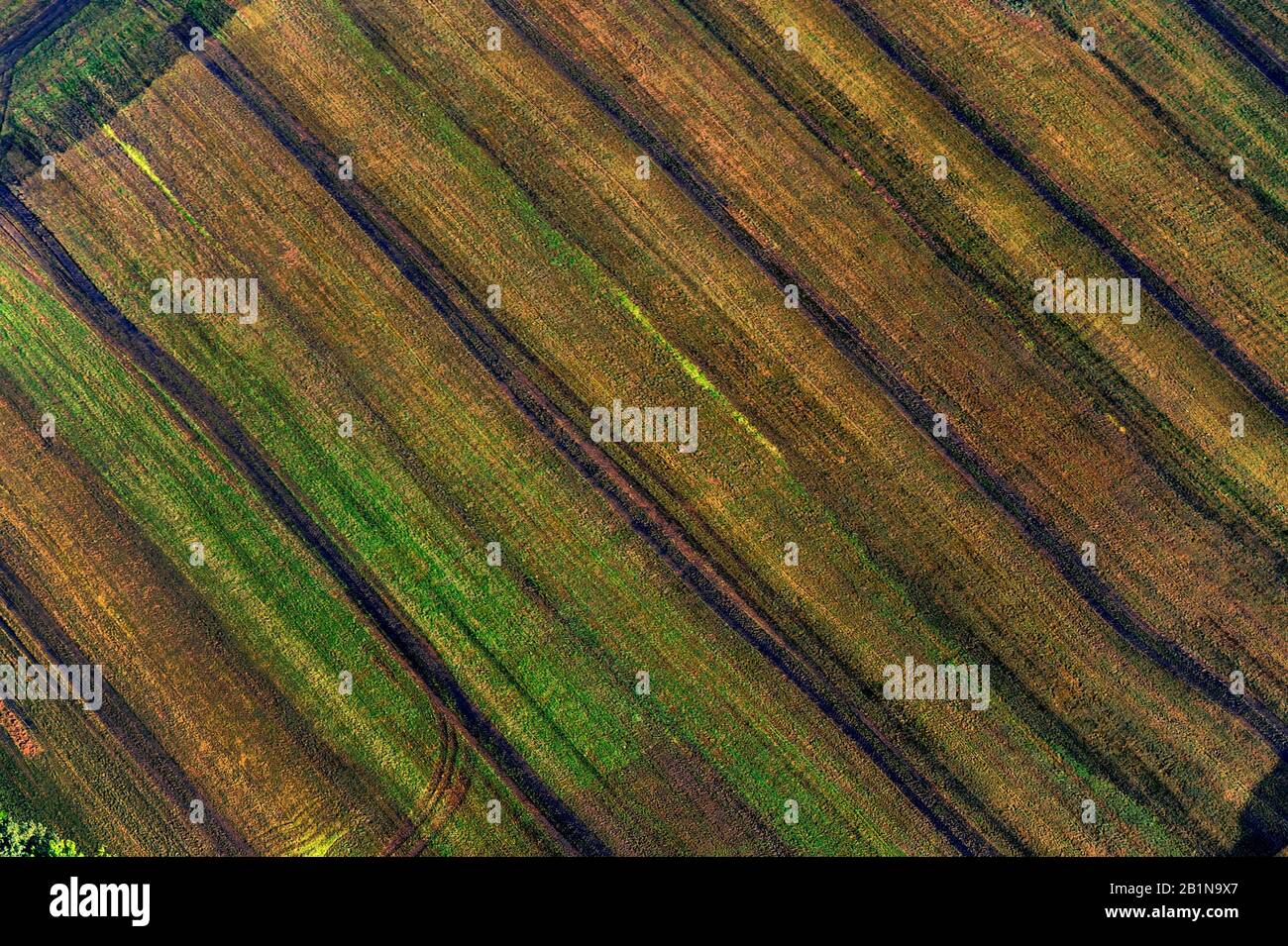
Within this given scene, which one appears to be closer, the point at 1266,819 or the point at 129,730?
the point at 1266,819

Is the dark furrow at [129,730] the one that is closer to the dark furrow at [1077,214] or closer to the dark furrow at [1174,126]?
the dark furrow at [1077,214]

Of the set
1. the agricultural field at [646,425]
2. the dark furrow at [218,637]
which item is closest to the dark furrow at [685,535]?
the agricultural field at [646,425]

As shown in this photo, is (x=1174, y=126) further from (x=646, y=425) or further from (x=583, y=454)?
(x=583, y=454)

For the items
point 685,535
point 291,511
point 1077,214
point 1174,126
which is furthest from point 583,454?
point 1174,126

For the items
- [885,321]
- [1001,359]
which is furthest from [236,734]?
[1001,359]

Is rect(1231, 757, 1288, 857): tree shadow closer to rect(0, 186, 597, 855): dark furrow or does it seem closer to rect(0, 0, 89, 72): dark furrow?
rect(0, 186, 597, 855): dark furrow
